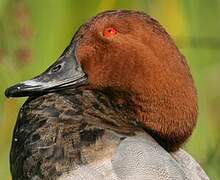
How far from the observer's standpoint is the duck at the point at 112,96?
3795mm

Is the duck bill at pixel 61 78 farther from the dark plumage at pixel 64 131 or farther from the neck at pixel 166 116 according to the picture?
the neck at pixel 166 116

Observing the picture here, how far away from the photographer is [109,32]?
13.0ft

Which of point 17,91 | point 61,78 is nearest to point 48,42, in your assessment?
point 61,78

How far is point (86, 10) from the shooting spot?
505 centimetres

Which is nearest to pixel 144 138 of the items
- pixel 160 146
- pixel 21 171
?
pixel 160 146

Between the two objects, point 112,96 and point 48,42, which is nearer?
point 112,96

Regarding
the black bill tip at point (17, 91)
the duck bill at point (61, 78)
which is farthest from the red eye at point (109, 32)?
the black bill tip at point (17, 91)

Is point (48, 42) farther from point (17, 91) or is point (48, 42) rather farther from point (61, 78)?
point (17, 91)

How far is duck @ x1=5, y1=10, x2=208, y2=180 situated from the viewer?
3.79 m

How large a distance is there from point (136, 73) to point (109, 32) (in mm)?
163

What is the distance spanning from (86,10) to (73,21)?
9cm

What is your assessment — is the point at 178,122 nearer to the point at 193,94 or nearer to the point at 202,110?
the point at 193,94

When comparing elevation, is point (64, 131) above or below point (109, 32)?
below

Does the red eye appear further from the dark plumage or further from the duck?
the dark plumage
